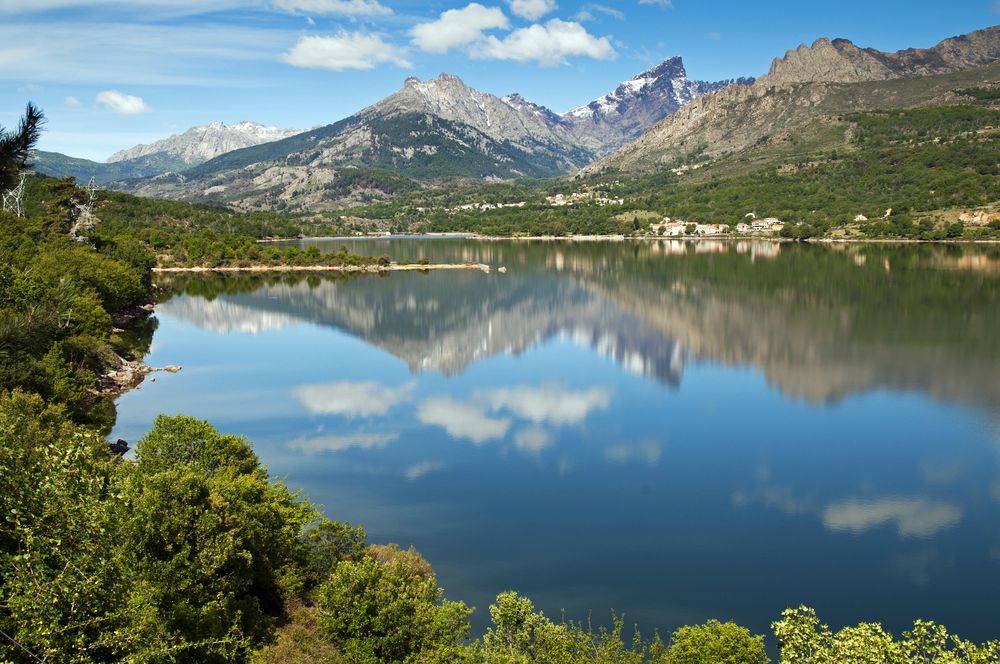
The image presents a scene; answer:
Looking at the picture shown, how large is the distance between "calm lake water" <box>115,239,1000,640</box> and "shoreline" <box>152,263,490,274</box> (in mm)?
36559

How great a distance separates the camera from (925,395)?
143ft

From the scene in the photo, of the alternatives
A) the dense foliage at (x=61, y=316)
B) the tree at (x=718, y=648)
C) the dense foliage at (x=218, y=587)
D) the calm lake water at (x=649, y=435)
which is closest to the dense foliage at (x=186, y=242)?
the dense foliage at (x=61, y=316)

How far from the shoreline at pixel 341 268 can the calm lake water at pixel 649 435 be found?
1439 inches

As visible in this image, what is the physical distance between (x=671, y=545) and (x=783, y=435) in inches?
603

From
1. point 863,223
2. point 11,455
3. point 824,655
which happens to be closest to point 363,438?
point 11,455

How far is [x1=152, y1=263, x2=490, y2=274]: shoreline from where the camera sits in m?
122

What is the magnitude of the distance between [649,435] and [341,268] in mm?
94240

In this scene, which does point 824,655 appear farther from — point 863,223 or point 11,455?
point 863,223

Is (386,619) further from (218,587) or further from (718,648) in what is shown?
(718,648)

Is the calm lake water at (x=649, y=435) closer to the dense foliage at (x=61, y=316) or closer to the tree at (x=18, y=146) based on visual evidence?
the dense foliage at (x=61, y=316)

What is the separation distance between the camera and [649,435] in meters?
38.0

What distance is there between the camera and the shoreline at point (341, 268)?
399 ft

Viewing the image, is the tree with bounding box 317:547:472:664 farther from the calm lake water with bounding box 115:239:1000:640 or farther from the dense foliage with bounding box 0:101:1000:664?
the calm lake water with bounding box 115:239:1000:640

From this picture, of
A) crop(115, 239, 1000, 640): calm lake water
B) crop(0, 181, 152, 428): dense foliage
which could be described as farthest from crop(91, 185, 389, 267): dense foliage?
crop(115, 239, 1000, 640): calm lake water
